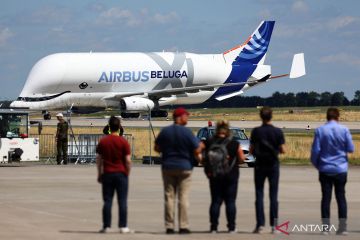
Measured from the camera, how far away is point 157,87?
74812 millimetres

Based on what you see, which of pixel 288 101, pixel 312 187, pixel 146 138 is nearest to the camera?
pixel 312 187

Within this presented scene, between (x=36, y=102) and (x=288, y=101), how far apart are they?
7881cm

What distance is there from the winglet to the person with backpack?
62.4 meters

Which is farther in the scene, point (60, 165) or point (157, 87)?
point (157, 87)

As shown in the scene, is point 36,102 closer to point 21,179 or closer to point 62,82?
point 62,82

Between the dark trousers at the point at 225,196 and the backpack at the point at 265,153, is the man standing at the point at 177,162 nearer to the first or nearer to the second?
the dark trousers at the point at 225,196

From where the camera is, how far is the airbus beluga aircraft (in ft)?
230

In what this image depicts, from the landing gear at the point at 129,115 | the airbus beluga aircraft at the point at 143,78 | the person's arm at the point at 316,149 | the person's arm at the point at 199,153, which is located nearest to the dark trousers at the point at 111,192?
the person's arm at the point at 199,153

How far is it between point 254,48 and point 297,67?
4246 mm

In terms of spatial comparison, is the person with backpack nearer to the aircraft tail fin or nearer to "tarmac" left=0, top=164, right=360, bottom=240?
"tarmac" left=0, top=164, right=360, bottom=240

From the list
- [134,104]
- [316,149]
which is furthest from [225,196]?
[134,104]

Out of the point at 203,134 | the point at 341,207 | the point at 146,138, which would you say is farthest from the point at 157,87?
the point at 341,207

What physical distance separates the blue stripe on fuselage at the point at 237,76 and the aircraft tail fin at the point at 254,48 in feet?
1.44

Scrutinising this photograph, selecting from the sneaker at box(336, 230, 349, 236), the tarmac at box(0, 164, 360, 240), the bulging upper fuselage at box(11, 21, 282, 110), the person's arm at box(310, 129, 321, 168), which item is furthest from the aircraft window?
the bulging upper fuselage at box(11, 21, 282, 110)
